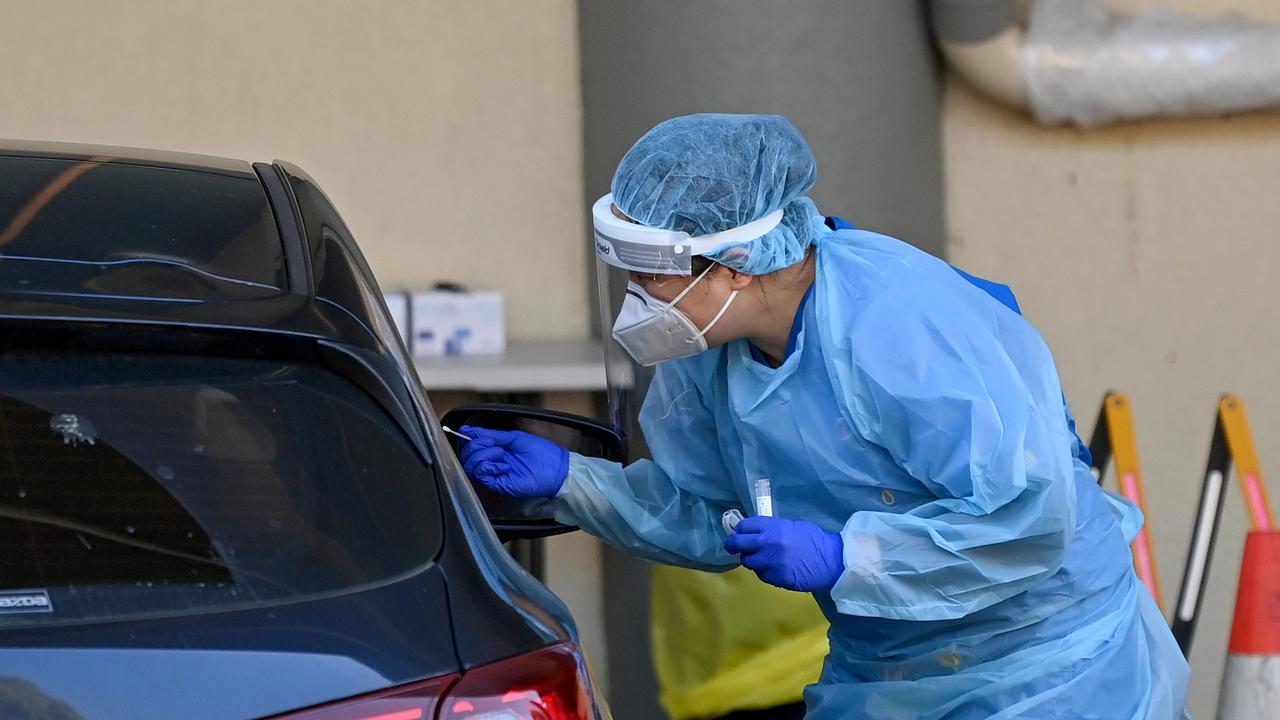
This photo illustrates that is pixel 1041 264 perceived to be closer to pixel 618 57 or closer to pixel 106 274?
pixel 618 57

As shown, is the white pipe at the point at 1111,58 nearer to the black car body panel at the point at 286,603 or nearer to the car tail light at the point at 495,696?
the black car body panel at the point at 286,603

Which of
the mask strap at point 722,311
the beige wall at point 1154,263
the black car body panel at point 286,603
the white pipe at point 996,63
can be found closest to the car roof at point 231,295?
the black car body panel at point 286,603

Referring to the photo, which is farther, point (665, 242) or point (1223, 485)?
point (1223, 485)

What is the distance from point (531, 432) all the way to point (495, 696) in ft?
4.28

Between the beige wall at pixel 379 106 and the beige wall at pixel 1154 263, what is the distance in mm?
1182

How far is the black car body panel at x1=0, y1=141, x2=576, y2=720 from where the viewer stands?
1.28m

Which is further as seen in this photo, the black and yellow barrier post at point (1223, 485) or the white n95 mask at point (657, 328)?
the black and yellow barrier post at point (1223, 485)

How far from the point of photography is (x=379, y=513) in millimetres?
1529

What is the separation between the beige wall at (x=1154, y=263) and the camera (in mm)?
4129

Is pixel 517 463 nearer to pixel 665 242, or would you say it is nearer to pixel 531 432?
pixel 531 432

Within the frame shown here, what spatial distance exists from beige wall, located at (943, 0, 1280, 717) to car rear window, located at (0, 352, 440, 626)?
9.75 feet

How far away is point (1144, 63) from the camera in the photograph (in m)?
3.84

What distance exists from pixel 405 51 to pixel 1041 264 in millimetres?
1921

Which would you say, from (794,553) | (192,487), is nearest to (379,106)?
(794,553)
